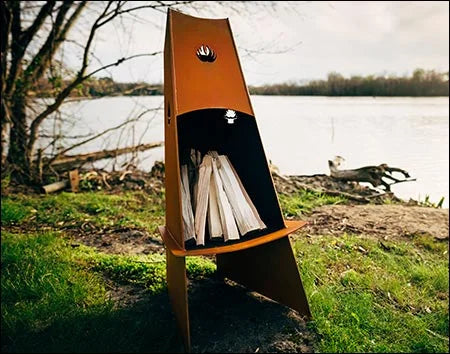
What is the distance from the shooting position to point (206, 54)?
1.78m

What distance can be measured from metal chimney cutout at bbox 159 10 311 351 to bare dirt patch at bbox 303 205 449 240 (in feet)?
4.29

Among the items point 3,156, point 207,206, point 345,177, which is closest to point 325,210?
point 345,177

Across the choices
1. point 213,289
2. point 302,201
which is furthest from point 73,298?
point 302,201

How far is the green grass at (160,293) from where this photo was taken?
1.73m

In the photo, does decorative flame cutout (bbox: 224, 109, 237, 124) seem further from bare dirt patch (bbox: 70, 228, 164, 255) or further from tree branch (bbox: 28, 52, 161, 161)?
tree branch (bbox: 28, 52, 161, 161)

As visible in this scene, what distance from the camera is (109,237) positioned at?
3.06 metres

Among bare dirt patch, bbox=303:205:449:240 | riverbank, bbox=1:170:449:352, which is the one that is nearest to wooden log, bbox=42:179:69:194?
riverbank, bbox=1:170:449:352

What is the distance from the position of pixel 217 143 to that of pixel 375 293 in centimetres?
120

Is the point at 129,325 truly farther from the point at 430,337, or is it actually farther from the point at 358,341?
the point at 430,337

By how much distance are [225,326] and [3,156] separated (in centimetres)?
361

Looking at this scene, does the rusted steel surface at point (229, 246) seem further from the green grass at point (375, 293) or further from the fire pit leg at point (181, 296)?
the green grass at point (375, 293)

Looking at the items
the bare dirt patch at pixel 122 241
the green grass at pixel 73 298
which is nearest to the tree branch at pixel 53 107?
the bare dirt patch at pixel 122 241

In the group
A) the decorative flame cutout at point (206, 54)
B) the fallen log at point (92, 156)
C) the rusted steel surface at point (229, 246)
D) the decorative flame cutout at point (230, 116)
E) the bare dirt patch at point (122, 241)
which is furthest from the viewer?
the fallen log at point (92, 156)

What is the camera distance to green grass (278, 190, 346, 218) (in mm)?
3520
